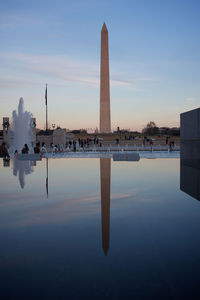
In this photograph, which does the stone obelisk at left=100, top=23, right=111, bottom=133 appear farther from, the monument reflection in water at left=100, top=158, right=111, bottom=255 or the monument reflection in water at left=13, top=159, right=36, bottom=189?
the monument reflection in water at left=100, top=158, right=111, bottom=255

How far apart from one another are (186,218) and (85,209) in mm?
2174

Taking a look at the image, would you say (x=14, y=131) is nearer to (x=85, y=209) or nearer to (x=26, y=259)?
(x=85, y=209)

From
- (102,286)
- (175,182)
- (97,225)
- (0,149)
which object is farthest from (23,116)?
(102,286)

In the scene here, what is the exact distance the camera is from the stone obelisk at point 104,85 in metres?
45.3

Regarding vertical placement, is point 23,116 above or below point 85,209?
above

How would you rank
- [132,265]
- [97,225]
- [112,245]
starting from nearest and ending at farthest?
[132,265], [112,245], [97,225]

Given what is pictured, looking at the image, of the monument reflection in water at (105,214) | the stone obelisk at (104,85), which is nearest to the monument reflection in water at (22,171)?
the monument reflection in water at (105,214)

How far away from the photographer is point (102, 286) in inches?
145

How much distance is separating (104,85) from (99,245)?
44.0 m

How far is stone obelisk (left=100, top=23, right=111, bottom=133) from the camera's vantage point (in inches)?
1783

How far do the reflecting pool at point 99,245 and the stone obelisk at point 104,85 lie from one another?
39.3 meters

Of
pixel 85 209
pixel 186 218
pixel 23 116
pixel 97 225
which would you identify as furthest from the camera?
pixel 23 116

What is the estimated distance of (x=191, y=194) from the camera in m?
9.17

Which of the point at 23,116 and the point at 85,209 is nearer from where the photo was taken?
the point at 85,209
